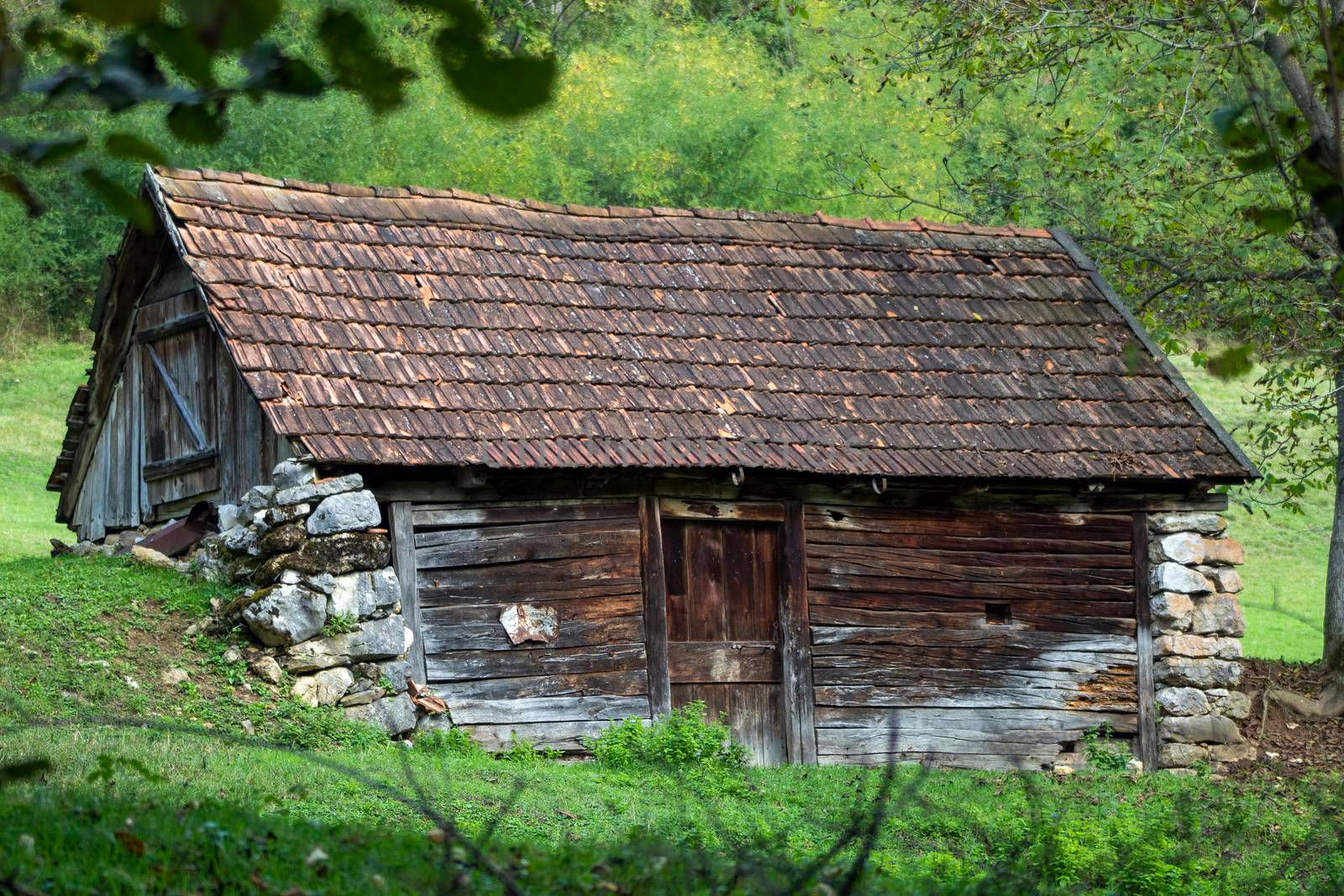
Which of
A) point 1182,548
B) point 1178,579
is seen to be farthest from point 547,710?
point 1182,548

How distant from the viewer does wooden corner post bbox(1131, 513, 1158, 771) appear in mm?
12984

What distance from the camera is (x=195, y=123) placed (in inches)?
112

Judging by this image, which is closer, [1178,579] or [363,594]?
[363,594]

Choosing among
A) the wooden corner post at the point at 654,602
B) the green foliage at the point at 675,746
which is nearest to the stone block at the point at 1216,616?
the green foliage at the point at 675,746

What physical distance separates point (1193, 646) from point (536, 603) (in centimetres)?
551

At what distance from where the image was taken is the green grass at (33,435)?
70.5 ft

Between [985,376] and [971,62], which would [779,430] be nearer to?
[985,376]

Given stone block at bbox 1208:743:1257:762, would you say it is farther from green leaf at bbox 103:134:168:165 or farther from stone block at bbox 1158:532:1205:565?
green leaf at bbox 103:134:168:165

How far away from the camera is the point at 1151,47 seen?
34188mm

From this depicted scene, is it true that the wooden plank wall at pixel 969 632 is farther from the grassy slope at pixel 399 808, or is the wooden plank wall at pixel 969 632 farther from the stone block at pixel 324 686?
the stone block at pixel 324 686

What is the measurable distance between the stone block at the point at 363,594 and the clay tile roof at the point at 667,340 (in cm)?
80

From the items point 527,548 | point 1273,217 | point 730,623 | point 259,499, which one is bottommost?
point 730,623

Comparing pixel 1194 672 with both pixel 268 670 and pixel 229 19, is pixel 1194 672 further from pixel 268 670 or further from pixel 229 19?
pixel 229 19

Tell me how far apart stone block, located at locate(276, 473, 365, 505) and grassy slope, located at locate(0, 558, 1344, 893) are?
3.63 feet
